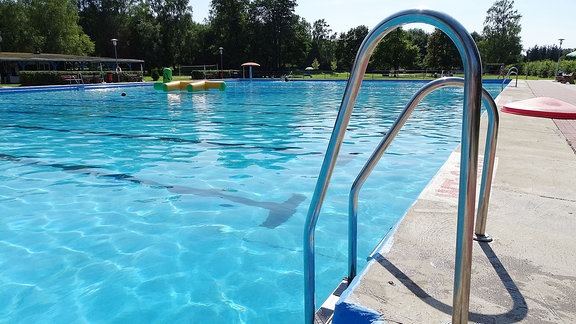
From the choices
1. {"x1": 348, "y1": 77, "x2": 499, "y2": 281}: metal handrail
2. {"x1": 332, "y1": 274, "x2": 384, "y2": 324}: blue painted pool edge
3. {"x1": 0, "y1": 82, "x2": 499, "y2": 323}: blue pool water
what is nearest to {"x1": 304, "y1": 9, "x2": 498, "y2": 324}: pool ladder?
{"x1": 348, "y1": 77, "x2": 499, "y2": 281}: metal handrail

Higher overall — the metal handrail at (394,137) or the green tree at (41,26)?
the green tree at (41,26)

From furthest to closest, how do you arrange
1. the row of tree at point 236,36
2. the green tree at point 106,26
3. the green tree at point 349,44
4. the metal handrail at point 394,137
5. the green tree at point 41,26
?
the green tree at point 349,44, the green tree at point 106,26, the row of tree at point 236,36, the green tree at point 41,26, the metal handrail at point 394,137

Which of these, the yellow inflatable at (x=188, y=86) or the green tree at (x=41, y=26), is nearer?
the yellow inflatable at (x=188, y=86)

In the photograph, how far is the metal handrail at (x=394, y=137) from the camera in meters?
1.85

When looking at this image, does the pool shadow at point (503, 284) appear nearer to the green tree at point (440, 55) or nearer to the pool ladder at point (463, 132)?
the pool ladder at point (463, 132)

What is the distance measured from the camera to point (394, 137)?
1837 millimetres

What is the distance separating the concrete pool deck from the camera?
1662 millimetres

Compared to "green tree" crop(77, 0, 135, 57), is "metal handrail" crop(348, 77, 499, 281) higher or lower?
lower

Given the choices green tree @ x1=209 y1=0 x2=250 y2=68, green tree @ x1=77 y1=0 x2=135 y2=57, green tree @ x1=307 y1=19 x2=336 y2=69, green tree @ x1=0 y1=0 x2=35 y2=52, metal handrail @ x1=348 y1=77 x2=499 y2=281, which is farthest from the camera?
green tree @ x1=307 y1=19 x2=336 y2=69

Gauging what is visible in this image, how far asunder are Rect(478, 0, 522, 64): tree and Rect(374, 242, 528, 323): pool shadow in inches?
2484

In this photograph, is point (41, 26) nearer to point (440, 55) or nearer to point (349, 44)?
point (349, 44)

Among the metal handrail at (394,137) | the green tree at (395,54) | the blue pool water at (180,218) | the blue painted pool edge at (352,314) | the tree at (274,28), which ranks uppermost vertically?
the tree at (274,28)

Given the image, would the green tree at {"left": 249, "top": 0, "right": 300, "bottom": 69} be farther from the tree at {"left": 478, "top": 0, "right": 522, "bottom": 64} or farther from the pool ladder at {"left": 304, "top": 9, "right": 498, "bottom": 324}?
the pool ladder at {"left": 304, "top": 9, "right": 498, "bottom": 324}

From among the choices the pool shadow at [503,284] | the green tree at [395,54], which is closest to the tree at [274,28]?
Answer: the green tree at [395,54]
